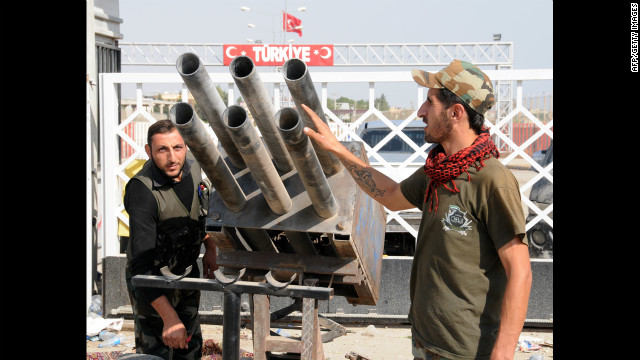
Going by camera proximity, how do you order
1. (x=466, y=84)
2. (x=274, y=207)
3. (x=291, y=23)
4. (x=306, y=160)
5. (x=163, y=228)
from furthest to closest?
(x=291, y=23), (x=163, y=228), (x=274, y=207), (x=306, y=160), (x=466, y=84)

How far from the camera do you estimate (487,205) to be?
8.29 ft

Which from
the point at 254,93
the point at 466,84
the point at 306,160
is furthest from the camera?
the point at 306,160

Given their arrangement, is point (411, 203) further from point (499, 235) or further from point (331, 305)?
point (331, 305)

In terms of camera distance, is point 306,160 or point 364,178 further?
point 364,178

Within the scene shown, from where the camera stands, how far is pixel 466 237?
258cm

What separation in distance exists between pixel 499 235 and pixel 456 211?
204mm

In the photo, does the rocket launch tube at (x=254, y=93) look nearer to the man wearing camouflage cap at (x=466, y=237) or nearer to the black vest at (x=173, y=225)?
the man wearing camouflage cap at (x=466, y=237)

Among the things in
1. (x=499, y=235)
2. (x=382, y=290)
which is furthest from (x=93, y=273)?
(x=499, y=235)

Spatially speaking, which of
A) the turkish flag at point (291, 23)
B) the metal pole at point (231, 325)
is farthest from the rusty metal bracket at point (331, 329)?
the turkish flag at point (291, 23)

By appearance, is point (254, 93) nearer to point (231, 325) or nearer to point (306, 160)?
point (306, 160)

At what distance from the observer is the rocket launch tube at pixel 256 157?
2562 millimetres

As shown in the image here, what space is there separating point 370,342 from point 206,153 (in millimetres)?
4055

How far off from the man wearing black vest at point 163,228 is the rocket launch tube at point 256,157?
2.46 feet

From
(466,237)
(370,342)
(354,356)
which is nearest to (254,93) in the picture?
(466,237)
